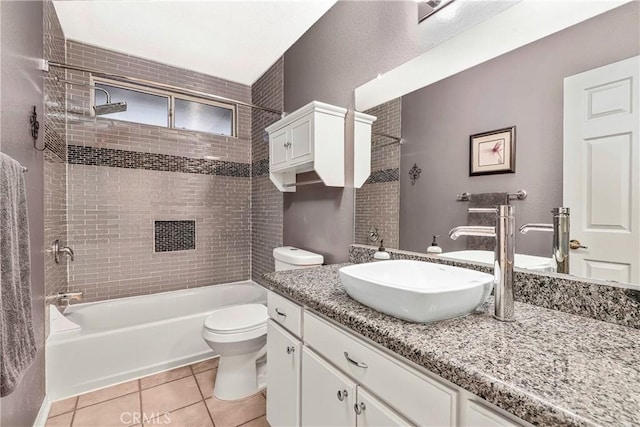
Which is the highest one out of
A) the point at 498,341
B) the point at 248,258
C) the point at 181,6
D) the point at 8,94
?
the point at 181,6

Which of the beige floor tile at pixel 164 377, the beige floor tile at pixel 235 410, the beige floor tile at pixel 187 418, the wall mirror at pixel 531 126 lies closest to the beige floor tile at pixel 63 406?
the beige floor tile at pixel 164 377

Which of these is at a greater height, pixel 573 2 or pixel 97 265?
pixel 573 2

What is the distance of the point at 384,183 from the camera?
5.27ft

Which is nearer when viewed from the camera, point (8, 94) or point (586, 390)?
point (586, 390)

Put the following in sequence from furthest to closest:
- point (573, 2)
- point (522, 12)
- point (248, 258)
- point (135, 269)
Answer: point (248, 258)
point (135, 269)
point (522, 12)
point (573, 2)

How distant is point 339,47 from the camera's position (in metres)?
1.99

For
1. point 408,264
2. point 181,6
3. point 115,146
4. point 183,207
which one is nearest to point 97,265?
point 183,207

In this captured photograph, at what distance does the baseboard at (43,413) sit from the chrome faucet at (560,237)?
2626 mm

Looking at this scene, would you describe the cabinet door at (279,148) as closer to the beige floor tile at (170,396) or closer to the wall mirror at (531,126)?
the wall mirror at (531,126)

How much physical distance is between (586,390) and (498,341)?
20cm

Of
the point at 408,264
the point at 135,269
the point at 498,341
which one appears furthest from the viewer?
the point at 135,269

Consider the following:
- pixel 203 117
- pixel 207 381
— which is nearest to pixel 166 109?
pixel 203 117

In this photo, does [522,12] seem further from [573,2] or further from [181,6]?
[181,6]

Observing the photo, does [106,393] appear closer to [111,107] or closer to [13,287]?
[13,287]
